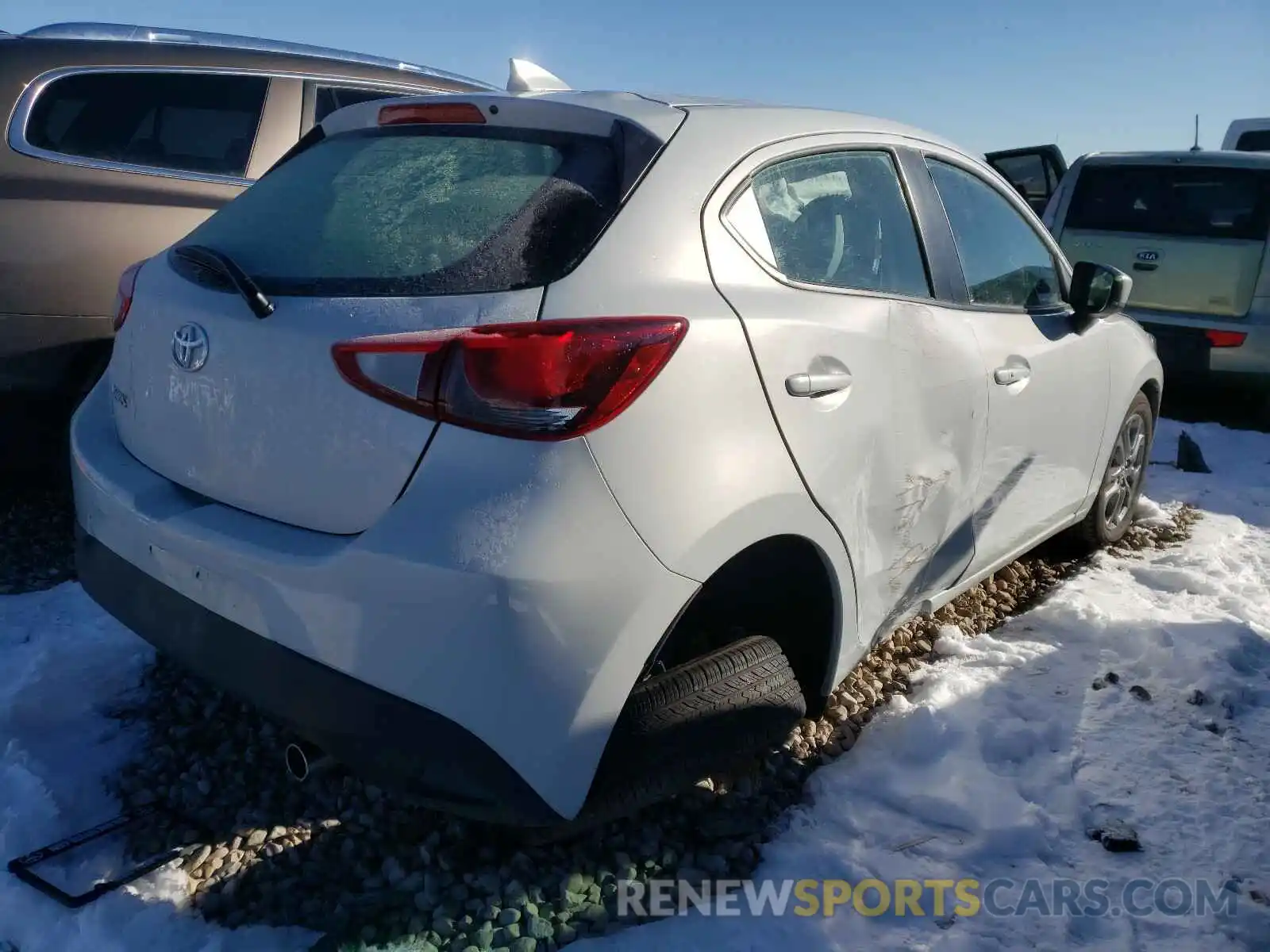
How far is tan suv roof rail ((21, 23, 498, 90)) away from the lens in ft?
13.2

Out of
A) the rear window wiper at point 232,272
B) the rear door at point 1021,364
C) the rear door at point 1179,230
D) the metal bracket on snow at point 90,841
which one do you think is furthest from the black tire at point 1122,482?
the metal bracket on snow at point 90,841

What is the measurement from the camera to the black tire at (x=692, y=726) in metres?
2.07

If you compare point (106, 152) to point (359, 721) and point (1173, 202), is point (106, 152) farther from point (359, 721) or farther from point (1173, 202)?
point (1173, 202)

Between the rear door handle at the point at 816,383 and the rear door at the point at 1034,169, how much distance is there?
6.78m

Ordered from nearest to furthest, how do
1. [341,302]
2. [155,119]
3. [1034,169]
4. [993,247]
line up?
[341,302] → [993,247] → [155,119] → [1034,169]

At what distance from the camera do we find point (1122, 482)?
4613 mm

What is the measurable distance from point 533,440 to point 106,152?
2927mm

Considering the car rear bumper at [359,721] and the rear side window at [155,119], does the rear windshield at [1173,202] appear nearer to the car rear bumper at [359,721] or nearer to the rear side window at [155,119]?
the rear side window at [155,119]

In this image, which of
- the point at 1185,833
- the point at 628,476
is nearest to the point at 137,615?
the point at 628,476

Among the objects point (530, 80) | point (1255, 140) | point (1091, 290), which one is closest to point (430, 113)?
point (530, 80)

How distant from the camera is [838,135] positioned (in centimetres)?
277

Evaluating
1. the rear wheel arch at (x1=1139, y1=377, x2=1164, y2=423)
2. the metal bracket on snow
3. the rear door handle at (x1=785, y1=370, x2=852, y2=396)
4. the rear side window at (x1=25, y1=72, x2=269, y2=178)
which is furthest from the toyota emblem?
the rear wheel arch at (x1=1139, y1=377, x2=1164, y2=423)

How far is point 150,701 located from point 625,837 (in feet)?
4.83

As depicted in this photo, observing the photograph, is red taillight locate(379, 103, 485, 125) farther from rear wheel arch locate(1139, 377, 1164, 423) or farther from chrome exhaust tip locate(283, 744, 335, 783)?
rear wheel arch locate(1139, 377, 1164, 423)
